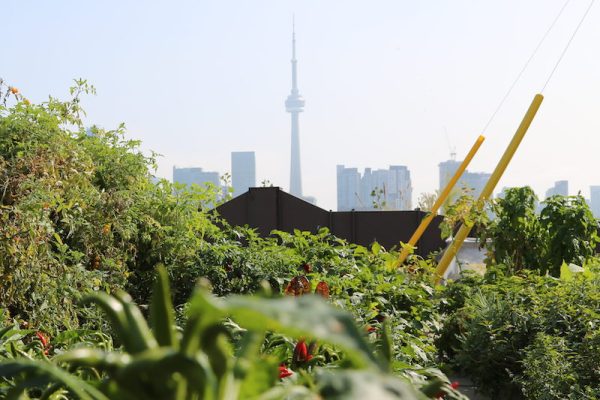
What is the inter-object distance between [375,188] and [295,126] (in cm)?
12065

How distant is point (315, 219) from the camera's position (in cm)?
1336

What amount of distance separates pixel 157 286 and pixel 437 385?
408 mm

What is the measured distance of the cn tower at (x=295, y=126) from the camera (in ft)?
400

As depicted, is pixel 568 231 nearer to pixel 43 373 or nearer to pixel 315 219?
pixel 315 219

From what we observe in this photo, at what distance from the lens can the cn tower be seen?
122 meters

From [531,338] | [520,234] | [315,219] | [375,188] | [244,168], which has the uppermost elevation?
[244,168]

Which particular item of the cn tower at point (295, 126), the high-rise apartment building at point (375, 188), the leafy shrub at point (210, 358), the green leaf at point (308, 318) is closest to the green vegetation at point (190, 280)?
the leafy shrub at point (210, 358)

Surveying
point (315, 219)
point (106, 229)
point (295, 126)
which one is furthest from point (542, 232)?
point (295, 126)

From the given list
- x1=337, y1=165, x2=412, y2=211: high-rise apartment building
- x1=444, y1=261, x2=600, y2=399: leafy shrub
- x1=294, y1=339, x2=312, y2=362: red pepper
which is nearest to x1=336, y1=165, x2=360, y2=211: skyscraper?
x1=337, y1=165, x2=412, y2=211: high-rise apartment building

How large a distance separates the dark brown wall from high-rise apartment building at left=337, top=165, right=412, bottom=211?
806mm

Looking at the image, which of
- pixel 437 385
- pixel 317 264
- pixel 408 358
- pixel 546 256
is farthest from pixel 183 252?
pixel 437 385

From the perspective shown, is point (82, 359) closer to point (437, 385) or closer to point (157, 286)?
point (157, 286)

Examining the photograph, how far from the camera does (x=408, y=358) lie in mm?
2980

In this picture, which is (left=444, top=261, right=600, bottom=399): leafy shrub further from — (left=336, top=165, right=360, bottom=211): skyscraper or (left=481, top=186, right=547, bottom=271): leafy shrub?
(left=336, top=165, right=360, bottom=211): skyscraper
